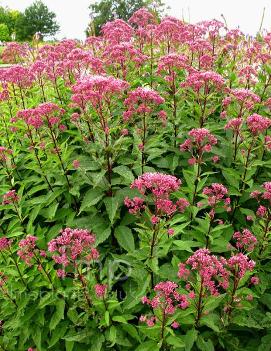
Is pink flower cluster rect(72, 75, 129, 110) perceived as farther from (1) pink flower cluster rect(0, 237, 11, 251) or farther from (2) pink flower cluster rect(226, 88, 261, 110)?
(1) pink flower cluster rect(0, 237, 11, 251)

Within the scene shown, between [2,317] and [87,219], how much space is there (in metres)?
1.65

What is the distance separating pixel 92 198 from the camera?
4.98m

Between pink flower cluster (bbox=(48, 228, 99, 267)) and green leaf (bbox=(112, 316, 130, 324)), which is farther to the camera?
green leaf (bbox=(112, 316, 130, 324))

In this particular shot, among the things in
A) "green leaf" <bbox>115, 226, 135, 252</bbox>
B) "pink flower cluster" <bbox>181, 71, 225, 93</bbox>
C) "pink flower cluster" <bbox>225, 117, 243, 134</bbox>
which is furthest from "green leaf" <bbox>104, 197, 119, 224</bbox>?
"pink flower cluster" <bbox>181, 71, 225, 93</bbox>

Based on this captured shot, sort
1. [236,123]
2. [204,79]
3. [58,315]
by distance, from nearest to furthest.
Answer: [58,315] → [236,123] → [204,79]

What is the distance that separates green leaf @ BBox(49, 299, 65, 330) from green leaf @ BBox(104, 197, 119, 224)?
113 centimetres

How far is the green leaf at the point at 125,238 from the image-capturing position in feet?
15.7

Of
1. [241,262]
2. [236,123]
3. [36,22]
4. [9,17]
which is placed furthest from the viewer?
[9,17]

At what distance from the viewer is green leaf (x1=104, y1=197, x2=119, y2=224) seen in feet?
15.6

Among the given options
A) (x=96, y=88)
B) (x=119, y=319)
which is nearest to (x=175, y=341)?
(x=119, y=319)

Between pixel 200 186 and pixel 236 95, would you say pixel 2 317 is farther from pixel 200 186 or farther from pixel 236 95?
pixel 236 95

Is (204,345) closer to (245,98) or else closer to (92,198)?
(92,198)

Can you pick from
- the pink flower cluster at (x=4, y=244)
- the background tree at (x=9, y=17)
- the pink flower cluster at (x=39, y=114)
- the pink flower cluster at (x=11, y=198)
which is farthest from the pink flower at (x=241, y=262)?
the background tree at (x=9, y=17)

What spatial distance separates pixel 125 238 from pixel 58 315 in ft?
3.91
